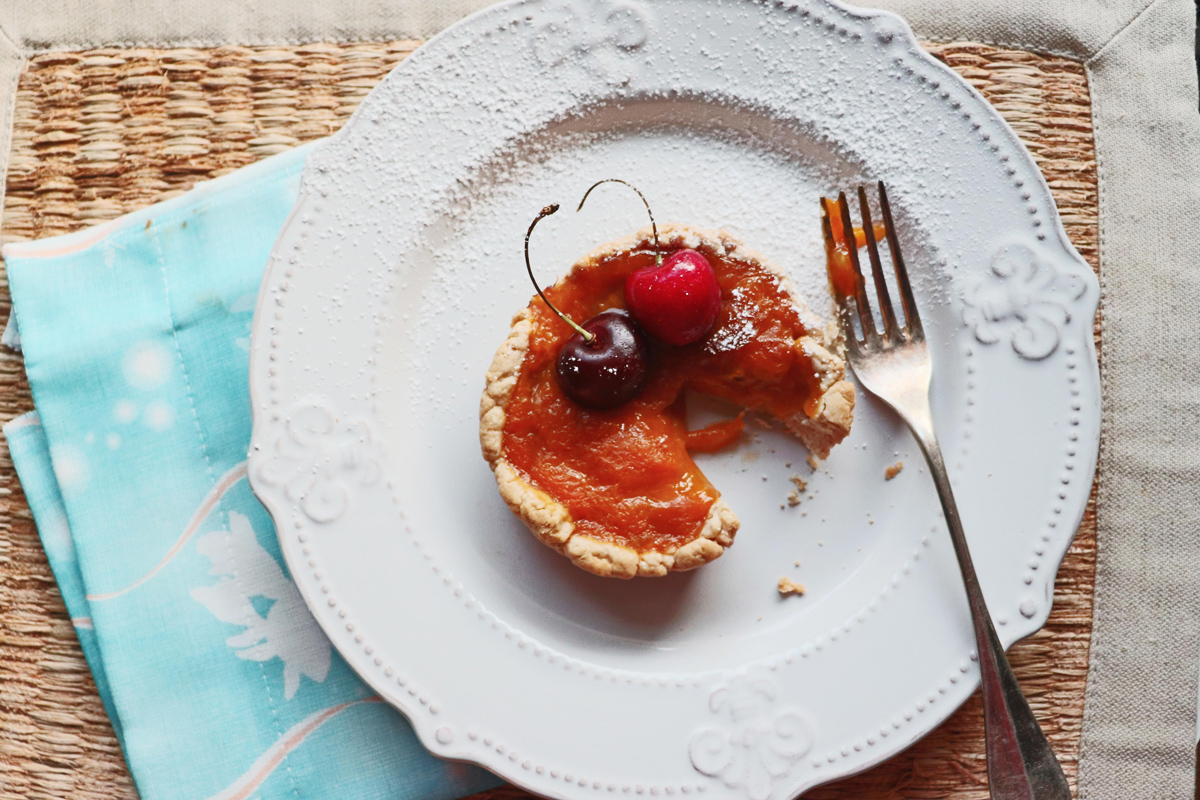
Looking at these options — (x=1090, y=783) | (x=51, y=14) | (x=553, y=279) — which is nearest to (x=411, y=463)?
(x=553, y=279)

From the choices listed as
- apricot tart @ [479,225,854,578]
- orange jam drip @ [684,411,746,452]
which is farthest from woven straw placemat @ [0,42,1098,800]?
orange jam drip @ [684,411,746,452]

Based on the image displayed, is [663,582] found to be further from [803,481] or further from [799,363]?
[799,363]

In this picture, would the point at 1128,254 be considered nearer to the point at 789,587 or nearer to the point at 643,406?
the point at 789,587

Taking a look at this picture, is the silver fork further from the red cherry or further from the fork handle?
the red cherry

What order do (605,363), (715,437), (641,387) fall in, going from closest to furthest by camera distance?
(605,363)
(641,387)
(715,437)

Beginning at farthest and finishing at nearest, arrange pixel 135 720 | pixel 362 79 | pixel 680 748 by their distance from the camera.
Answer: pixel 362 79 → pixel 135 720 → pixel 680 748

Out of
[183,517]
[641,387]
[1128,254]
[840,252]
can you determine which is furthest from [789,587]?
[183,517]
